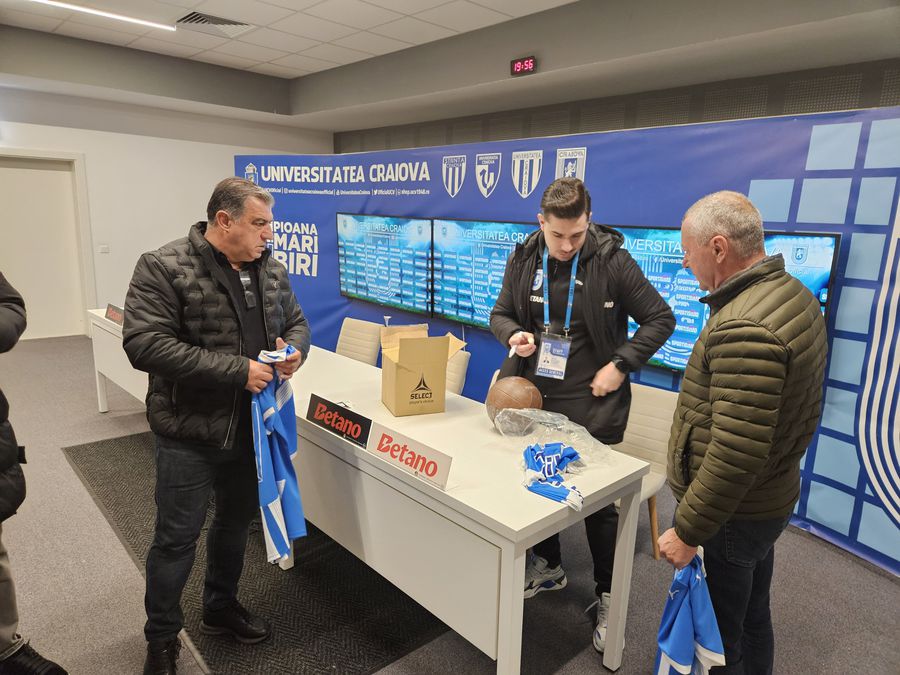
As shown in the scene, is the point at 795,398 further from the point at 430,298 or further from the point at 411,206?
the point at 411,206

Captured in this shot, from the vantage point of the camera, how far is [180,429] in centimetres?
153

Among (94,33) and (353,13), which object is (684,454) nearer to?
(353,13)

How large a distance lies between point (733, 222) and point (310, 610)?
1.90m

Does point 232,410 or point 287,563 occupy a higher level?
point 232,410

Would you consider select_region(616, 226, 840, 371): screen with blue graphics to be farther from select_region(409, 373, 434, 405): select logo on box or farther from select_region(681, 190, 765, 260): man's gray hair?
select_region(681, 190, 765, 260): man's gray hair

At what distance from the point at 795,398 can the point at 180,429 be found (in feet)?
5.01

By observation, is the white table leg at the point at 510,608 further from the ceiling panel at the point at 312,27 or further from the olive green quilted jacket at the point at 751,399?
the ceiling panel at the point at 312,27

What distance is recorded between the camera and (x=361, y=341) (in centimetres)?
342

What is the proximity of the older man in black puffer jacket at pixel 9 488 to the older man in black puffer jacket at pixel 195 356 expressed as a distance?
0.25 metres

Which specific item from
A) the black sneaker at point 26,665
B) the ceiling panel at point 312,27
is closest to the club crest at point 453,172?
the ceiling panel at point 312,27

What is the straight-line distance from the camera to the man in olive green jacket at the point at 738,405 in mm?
1129

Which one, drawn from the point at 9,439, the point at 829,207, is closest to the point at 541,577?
the point at 9,439

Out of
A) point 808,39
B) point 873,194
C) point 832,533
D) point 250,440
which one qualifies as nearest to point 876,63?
point 808,39

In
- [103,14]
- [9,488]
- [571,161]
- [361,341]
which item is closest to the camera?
[9,488]
